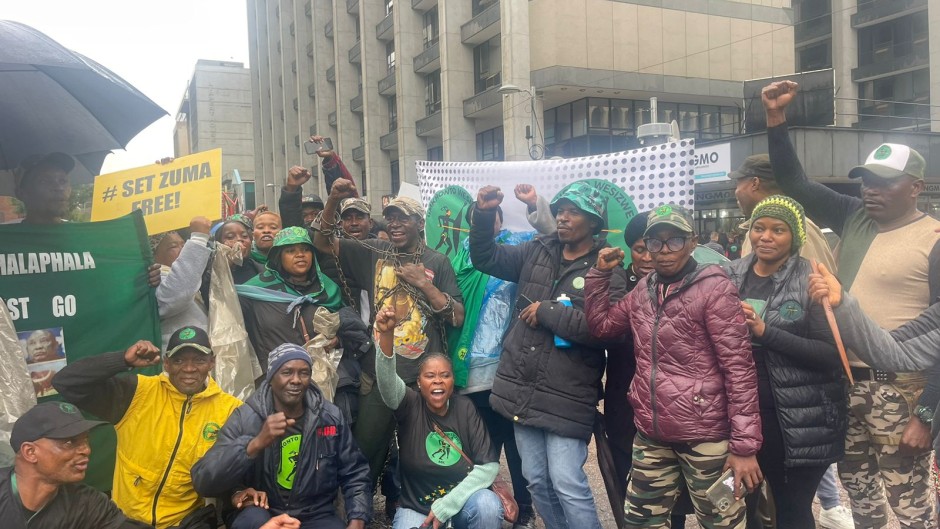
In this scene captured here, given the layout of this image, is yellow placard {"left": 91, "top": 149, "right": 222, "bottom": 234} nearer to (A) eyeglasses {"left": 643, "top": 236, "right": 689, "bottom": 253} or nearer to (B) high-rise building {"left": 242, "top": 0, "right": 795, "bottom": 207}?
(A) eyeglasses {"left": 643, "top": 236, "right": 689, "bottom": 253}

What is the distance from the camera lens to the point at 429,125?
96.0 feet

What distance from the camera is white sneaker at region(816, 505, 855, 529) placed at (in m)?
4.03

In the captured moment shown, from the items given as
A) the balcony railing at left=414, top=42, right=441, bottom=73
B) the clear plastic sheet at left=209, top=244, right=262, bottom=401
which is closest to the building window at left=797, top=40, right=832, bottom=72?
the balcony railing at left=414, top=42, right=441, bottom=73

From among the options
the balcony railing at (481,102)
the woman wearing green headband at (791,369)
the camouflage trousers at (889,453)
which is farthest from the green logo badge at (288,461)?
the balcony railing at (481,102)

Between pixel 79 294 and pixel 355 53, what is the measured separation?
117 feet

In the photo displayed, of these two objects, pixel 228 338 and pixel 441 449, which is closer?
pixel 441 449

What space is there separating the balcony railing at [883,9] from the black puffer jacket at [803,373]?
116 feet

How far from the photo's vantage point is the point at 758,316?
304 centimetres

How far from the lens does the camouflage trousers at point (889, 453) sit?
313cm

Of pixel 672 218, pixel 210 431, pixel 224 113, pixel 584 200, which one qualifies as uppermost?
pixel 224 113

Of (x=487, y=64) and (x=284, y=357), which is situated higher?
(x=487, y=64)

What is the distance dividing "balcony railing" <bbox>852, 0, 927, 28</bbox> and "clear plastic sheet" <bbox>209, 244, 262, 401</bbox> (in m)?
36.3

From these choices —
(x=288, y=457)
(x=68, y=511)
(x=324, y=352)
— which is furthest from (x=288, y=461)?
(x=68, y=511)

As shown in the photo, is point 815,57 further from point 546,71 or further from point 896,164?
point 896,164
